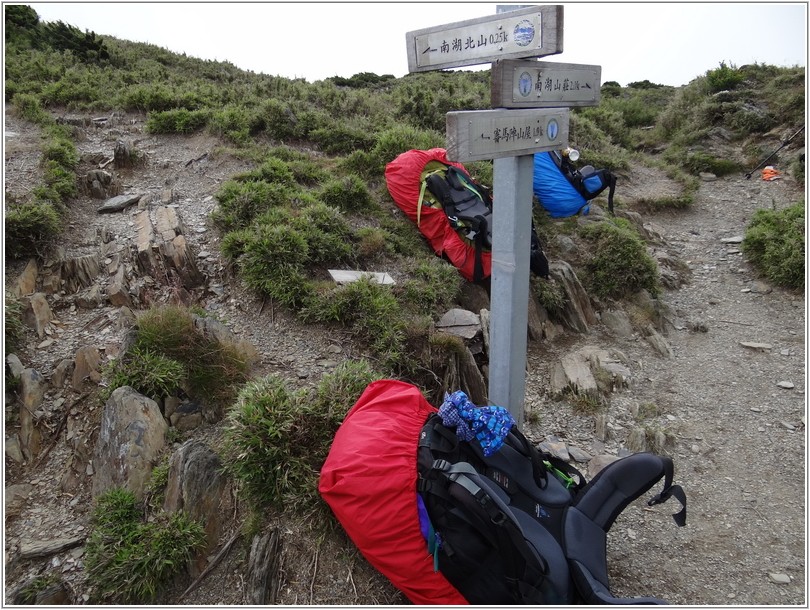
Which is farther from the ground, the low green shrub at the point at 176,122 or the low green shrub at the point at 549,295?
the low green shrub at the point at 176,122

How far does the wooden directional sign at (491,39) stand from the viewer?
3072mm

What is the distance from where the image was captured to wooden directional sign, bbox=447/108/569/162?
3012mm

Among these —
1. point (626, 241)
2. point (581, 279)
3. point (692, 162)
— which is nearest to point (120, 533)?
point (581, 279)

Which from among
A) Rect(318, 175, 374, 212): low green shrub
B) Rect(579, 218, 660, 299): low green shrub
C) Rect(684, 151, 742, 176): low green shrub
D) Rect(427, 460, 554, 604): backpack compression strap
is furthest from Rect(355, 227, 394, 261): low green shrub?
Rect(684, 151, 742, 176): low green shrub

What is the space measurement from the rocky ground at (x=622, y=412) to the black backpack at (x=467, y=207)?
1317 millimetres

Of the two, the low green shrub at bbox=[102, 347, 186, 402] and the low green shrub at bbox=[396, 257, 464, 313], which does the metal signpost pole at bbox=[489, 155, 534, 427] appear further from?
the low green shrub at bbox=[102, 347, 186, 402]

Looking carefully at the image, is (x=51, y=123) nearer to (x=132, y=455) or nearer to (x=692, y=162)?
(x=132, y=455)

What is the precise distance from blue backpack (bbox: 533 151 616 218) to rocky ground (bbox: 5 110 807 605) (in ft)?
6.75

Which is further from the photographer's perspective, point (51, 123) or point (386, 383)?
point (51, 123)

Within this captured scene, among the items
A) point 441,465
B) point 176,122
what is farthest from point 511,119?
point 176,122

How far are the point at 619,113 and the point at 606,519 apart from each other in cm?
1747

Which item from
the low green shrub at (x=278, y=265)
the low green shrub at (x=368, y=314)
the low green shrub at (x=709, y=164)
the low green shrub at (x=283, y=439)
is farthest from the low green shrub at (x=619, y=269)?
the low green shrub at (x=709, y=164)

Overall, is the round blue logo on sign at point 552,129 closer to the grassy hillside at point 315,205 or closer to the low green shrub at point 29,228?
the grassy hillside at point 315,205

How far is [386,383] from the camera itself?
3.96 metres
